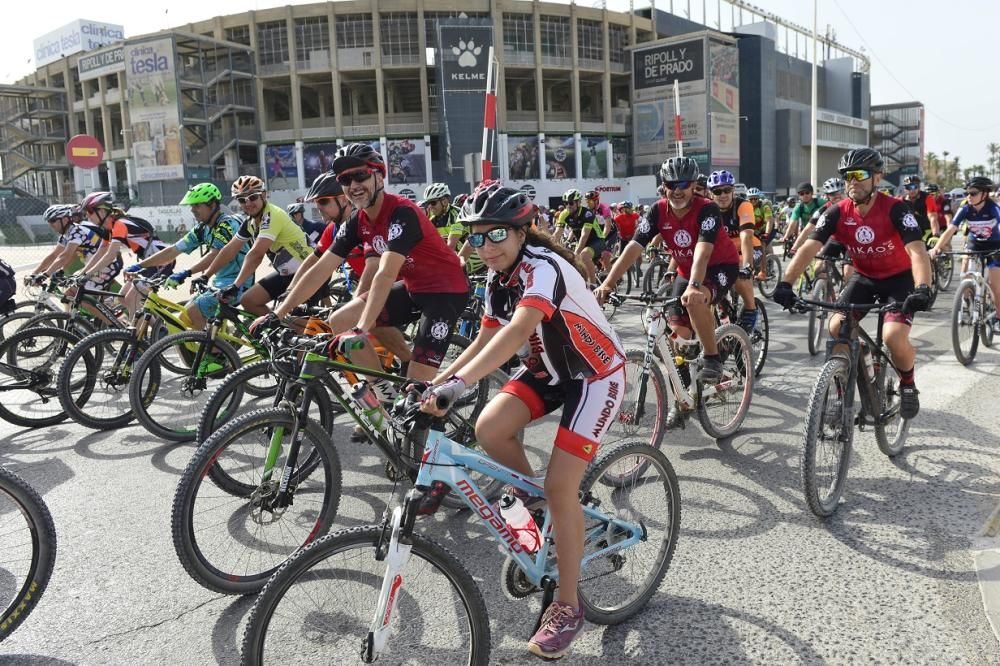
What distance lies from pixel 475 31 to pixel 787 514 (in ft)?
187

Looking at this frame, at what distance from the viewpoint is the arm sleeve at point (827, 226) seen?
219 inches

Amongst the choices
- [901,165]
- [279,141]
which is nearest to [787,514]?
[279,141]

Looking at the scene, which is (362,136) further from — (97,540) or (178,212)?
(97,540)

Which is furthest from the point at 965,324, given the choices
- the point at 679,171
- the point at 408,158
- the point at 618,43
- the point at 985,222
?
the point at 618,43

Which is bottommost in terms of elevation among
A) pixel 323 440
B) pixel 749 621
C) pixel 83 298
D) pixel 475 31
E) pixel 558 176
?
pixel 749 621

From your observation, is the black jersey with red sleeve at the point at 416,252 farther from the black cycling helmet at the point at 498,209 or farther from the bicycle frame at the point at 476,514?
the bicycle frame at the point at 476,514

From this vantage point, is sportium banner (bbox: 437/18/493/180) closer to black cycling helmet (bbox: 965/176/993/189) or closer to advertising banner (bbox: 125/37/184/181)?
advertising banner (bbox: 125/37/184/181)

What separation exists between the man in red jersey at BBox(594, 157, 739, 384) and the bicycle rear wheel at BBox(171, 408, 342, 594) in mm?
2450

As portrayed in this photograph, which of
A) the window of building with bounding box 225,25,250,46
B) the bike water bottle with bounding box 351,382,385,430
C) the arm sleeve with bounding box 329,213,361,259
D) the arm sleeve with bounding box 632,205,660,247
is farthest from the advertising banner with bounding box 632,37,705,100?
the bike water bottle with bounding box 351,382,385,430

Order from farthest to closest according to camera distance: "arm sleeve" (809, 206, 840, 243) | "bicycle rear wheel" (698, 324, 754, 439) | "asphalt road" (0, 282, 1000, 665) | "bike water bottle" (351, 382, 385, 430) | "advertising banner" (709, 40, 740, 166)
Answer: "advertising banner" (709, 40, 740, 166) < "bicycle rear wheel" (698, 324, 754, 439) < "arm sleeve" (809, 206, 840, 243) < "bike water bottle" (351, 382, 385, 430) < "asphalt road" (0, 282, 1000, 665)

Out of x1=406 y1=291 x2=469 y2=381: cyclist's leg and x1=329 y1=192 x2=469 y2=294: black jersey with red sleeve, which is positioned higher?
x1=329 y1=192 x2=469 y2=294: black jersey with red sleeve

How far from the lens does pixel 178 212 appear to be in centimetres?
4344

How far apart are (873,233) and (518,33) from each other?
203 ft

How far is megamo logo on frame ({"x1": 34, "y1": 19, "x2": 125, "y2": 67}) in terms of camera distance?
238 ft
